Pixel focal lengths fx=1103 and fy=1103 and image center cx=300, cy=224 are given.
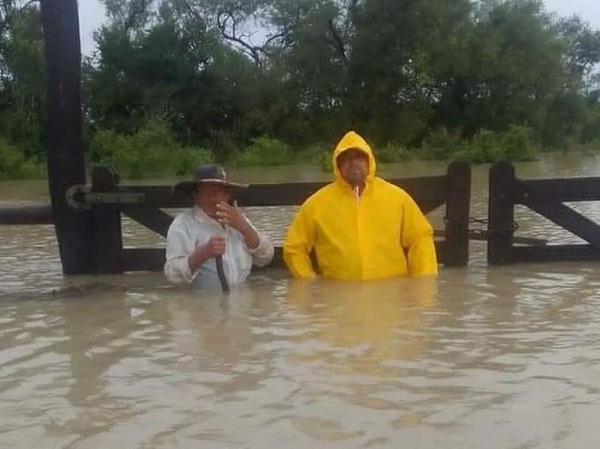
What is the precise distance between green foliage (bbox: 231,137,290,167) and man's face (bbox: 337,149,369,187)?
3063 centimetres

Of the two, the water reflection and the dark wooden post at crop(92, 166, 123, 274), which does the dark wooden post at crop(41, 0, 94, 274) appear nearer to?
the dark wooden post at crop(92, 166, 123, 274)

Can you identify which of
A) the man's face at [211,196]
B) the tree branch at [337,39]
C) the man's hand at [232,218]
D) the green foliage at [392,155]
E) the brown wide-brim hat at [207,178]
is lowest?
the green foliage at [392,155]

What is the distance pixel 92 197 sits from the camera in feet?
28.5

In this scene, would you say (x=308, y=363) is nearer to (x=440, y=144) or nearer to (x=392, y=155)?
(x=392, y=155)

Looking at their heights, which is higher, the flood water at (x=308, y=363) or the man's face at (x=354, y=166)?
the man's face at (x=354, y=166)

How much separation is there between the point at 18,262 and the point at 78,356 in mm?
5482

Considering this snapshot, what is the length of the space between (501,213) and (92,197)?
3.25 meters

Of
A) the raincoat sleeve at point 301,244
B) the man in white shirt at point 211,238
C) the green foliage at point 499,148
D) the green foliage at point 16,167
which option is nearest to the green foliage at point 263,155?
the green foliage at point 499,148

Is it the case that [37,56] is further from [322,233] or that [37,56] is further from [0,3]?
[322,233]

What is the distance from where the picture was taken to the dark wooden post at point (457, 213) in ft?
28.3

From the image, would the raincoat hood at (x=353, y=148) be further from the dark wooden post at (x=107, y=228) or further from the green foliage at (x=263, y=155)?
the green foliage at (x=263, y=155)

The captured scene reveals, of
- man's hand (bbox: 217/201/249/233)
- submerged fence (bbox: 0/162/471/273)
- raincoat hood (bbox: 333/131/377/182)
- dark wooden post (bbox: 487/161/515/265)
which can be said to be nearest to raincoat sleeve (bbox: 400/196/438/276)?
raincoat hood (bbox: 333/131/377/182)

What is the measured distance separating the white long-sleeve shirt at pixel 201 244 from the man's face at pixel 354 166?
0.78m

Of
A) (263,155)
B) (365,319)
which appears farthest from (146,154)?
(365,319)
